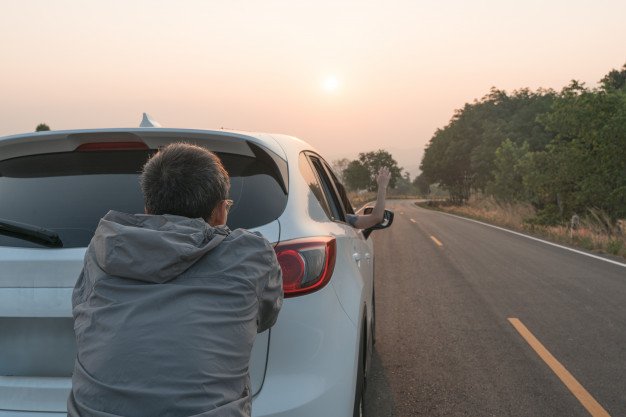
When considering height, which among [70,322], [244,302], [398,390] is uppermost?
[244,302]

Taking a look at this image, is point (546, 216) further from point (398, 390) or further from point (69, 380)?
point (69, 380)

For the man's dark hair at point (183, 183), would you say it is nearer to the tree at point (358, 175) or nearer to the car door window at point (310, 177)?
the car door window at point (310, 177)

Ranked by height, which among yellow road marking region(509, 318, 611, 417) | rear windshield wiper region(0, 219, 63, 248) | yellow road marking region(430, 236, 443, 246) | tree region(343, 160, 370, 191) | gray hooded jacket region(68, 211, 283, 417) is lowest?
yellow road marking region(509, 318, 611, 417)

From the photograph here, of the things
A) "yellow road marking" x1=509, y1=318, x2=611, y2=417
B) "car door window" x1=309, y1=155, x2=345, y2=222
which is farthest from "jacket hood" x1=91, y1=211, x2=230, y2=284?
"yellow road marking" x1=509, y1=318, x2=611, y2=417

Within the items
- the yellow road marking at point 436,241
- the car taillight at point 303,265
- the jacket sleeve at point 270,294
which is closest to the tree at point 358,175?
the yellow road marking at point 436,241

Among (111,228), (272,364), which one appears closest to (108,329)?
(111,228)

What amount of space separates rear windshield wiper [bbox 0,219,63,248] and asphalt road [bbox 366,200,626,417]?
253 cm

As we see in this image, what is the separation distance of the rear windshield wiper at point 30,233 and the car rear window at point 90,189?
0.24 ft

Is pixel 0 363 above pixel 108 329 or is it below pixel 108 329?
below

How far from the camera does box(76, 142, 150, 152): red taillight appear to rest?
2.42 m

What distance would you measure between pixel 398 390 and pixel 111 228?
10.4 feet

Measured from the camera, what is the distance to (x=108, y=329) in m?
1.53

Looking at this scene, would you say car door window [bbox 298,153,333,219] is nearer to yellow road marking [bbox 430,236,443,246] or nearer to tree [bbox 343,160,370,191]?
yellow road marking [bbox 430,236,443,246]

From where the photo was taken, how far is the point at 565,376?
175 inches
